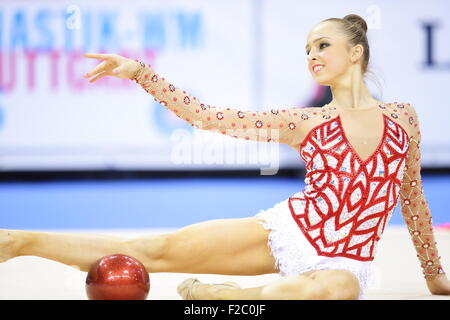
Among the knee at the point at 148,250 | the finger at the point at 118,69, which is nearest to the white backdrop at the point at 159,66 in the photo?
the knee at the point at 148,250

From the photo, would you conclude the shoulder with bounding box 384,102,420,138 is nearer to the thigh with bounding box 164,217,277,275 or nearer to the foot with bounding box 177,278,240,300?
the thigh with bounding box 164,217,277,275

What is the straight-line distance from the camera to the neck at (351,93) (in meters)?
2.79

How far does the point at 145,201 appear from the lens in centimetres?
665

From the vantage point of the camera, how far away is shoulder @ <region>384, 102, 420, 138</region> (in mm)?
2781

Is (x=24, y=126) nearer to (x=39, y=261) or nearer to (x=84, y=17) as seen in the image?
(x=84, y=17)

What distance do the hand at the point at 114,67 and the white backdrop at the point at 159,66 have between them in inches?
180

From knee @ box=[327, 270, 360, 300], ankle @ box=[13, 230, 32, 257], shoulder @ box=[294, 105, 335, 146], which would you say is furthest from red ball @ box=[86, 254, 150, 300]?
shoulder @ box=[294, 105, 335, 146]

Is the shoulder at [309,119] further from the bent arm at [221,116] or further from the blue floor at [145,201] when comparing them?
the blue floor at [145,201]

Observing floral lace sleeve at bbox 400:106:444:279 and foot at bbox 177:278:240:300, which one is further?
floral lace sleeve at bbox 400:106:444:279

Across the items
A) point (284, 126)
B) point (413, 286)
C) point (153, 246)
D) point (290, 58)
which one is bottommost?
point (413, 286)

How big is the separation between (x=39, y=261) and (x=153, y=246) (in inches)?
54.6

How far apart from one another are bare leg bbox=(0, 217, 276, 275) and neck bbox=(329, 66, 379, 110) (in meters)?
0.57
